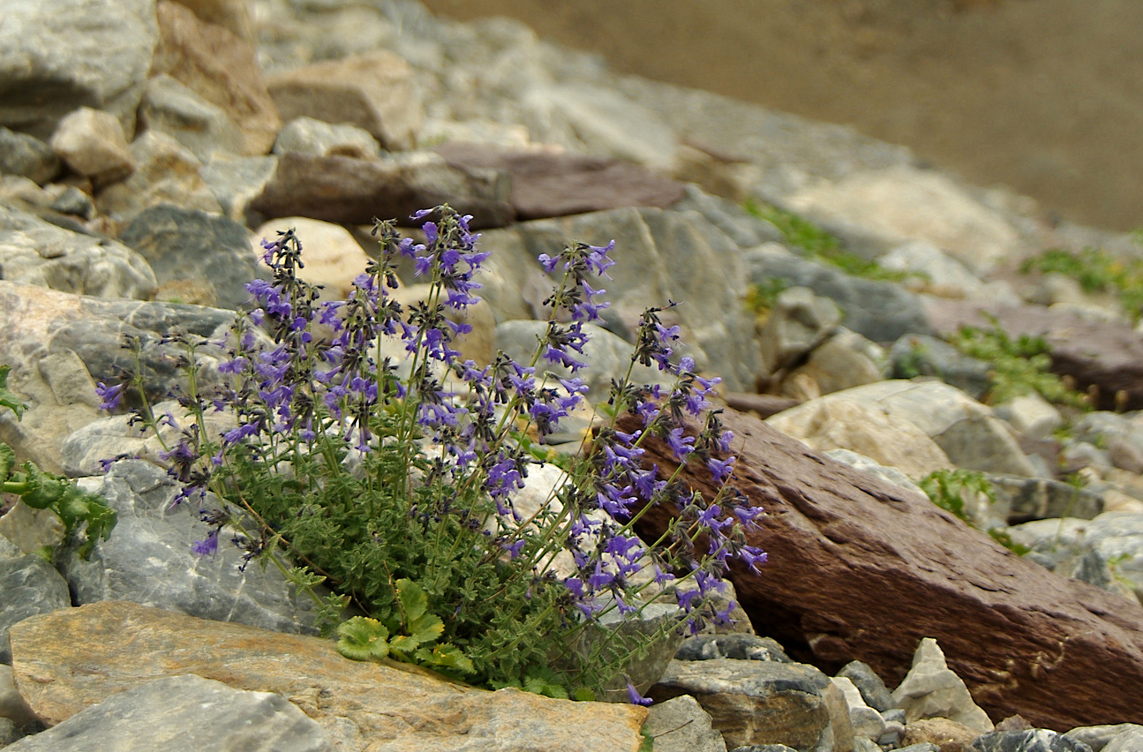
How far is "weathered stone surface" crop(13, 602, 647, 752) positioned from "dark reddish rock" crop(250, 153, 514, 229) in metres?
4.54

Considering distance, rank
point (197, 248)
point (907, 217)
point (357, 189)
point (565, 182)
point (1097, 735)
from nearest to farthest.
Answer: point (1097, 735) < point (197, 248) < point (357, 189) < point (565, 182) < point (907, 217)

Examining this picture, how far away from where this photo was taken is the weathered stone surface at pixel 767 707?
3.40 meters

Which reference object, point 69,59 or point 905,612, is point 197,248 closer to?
point 69,59

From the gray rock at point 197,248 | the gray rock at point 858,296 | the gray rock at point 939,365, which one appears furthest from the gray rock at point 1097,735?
the gray rock at point 858,296

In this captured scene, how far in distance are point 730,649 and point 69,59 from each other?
232 inches

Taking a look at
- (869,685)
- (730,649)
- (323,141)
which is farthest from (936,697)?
(323,141)

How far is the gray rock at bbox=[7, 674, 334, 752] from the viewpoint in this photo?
2.32 m

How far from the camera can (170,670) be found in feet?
9.04

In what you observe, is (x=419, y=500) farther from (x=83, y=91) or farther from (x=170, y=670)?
(x=83, y=91)

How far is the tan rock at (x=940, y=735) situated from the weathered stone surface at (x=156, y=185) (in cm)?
521

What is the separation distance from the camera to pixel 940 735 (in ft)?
12.2

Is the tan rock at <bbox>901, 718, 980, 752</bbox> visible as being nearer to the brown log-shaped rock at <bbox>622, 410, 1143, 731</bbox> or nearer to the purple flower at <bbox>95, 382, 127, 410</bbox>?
the brown log-shaped rock at <bbox>622, 410, 1143, 731</bbox>

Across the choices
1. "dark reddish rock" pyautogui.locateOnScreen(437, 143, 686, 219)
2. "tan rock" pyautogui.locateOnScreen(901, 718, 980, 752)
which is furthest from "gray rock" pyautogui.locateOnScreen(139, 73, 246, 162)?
"tan rock" pyautogui.locateOnScreen(901, 718, 980, 752)

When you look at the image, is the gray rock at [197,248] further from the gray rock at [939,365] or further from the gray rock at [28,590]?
the gray rock at [939,365]
